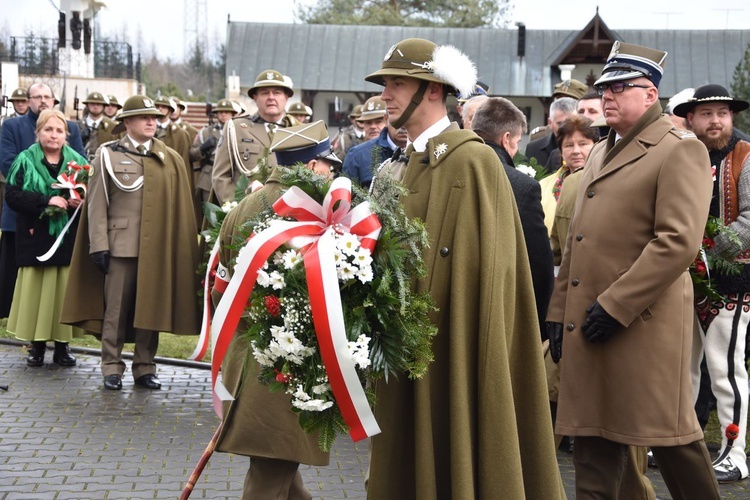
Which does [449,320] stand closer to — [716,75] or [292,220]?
[292,220]

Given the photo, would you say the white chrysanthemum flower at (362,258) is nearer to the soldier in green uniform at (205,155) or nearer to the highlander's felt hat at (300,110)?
the soldier in green uniform at (205,155)

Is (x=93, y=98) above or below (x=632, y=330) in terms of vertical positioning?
above

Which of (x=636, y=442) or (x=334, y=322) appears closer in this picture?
(x=334, y=322)

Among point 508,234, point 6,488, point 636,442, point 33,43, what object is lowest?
point 6,488

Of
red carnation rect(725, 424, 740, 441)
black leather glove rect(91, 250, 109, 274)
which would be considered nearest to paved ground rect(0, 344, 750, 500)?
red carnation rect(725, 424, 740, 441)

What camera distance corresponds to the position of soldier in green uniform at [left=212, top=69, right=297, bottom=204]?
10.3 meters

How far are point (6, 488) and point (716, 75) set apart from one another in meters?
41.4

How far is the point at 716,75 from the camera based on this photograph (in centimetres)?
4341

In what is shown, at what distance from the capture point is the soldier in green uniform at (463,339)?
166 inches

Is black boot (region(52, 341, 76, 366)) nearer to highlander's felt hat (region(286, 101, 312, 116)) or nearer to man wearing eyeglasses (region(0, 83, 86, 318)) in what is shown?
man wearing eyeglasses (region(0, 83, 86, 318))

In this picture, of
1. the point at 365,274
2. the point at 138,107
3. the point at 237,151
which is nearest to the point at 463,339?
the point at 365,274

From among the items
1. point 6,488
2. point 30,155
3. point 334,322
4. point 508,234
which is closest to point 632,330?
point 508,234

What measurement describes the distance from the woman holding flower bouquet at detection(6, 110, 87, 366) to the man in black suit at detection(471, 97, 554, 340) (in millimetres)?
4958

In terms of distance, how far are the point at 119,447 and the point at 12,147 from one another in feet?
18.0
